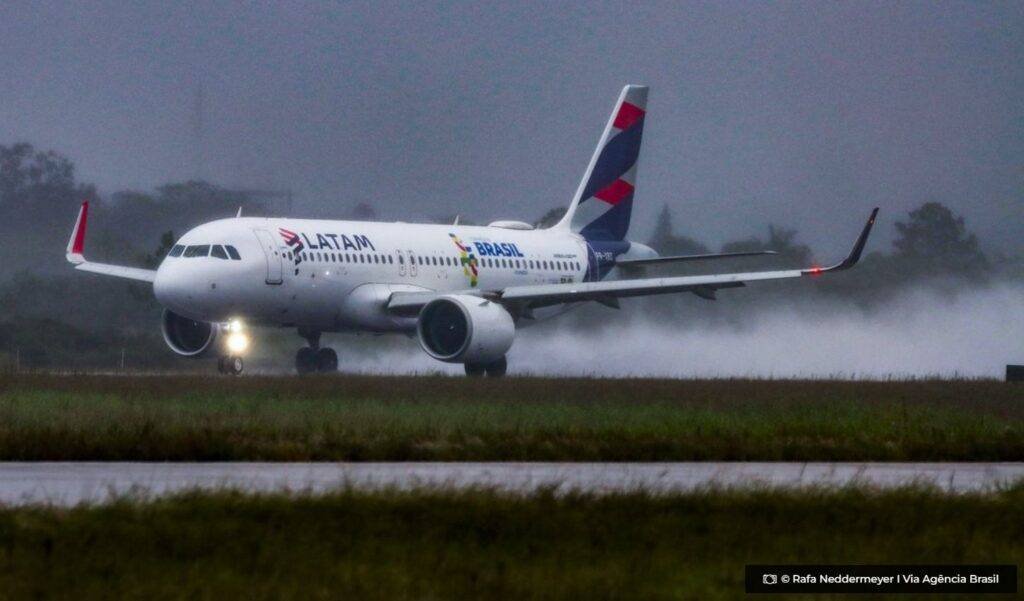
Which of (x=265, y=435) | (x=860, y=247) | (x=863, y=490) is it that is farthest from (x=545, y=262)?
(x=863, y=490)

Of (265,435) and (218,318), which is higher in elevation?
(218,318)

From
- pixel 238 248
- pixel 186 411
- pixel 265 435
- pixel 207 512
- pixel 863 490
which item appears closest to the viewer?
pixel 207 512

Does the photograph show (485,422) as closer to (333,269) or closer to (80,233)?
(333,269)

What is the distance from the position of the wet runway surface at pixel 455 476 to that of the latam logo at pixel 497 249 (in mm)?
28330

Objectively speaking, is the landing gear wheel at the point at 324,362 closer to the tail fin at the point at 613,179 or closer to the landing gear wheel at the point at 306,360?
the landing gear wheel at the point at 306,360

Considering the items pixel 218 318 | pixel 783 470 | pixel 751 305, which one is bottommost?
pixel 783 470

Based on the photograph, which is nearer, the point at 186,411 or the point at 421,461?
the point at 421,461

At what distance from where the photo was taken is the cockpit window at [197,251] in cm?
4153

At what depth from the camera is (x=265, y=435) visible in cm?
2239

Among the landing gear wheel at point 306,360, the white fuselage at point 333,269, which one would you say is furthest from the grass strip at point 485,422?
the landing gear wheel at point 306,360

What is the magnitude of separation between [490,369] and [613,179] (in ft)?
38.1

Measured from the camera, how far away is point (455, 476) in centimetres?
1833

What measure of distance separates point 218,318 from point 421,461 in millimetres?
21519

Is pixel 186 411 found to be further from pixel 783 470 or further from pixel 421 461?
pixel 783 470
